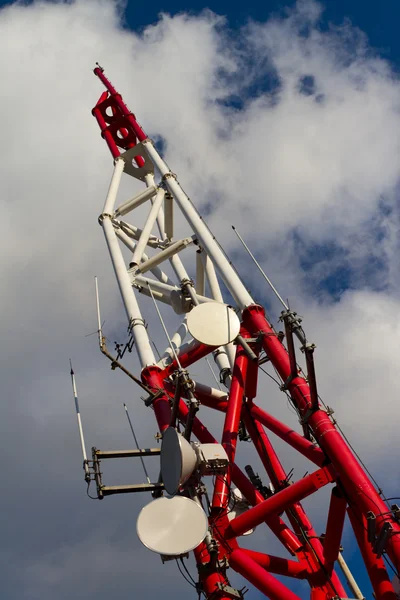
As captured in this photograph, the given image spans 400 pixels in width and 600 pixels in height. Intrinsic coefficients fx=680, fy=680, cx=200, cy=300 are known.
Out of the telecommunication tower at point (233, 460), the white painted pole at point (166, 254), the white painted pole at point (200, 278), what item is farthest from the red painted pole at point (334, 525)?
the white painted pole at point (200, 278)

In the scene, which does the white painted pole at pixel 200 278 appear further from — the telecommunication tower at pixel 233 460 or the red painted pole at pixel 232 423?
the red painted pole at pixel 232 423

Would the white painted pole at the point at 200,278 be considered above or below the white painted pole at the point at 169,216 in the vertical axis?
below

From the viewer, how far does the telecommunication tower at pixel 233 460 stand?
1277 cm

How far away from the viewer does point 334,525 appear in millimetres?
13648

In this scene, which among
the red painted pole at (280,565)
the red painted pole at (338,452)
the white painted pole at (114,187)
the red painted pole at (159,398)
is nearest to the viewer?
the red painted pole at (338,452)

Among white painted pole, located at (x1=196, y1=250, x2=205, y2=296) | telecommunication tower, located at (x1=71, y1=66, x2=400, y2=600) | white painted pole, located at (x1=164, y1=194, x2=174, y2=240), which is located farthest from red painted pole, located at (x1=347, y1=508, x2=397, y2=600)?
white painted pole, located at (x1=164, y1=194, x2=174, y2=240)

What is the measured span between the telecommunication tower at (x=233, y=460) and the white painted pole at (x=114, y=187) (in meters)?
2.34

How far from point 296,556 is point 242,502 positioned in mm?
2829

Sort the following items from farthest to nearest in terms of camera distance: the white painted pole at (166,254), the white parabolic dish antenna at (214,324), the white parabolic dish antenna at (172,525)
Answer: the white painted pole at (166,254), the white parabolic dish antenna at (214,324), the white parabolic dish antenna at (172,525)

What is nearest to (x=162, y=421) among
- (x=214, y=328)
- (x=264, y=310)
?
(x=214, y=328)

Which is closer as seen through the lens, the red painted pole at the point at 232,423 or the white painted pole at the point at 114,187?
the red painted pole at the point at 232,423

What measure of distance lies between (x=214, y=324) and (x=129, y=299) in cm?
464

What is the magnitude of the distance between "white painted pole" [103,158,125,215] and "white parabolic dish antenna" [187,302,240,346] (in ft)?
28.5

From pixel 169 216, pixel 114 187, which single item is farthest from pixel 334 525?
pixel 114 187
